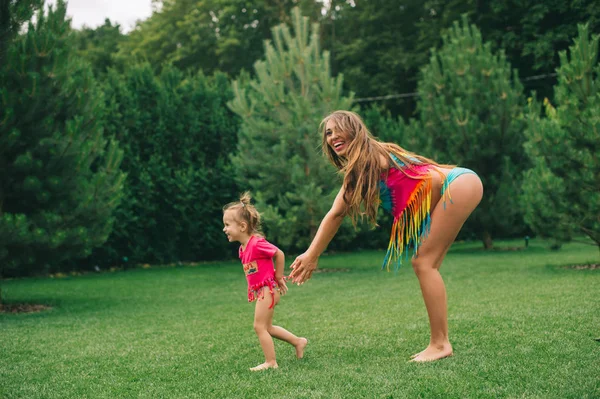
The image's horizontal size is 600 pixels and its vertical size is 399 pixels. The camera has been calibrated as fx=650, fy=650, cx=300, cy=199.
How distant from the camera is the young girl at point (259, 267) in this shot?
4703 mm

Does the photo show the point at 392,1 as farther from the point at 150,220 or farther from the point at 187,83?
the point at 150,220

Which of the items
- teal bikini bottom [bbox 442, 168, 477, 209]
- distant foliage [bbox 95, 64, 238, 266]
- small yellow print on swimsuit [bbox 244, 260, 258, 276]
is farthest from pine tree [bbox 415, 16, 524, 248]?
small yellow print on swimsuit [bbox 244, 260, 258, 276]

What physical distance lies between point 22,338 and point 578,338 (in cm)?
524

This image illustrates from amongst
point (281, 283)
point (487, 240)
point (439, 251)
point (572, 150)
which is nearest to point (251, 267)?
point (281, 283)

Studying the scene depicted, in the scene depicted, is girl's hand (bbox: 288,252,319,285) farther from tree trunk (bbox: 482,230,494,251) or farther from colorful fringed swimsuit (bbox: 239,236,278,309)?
tree trunk (bbox: 482,230,494,251)

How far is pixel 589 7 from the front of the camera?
870 inches

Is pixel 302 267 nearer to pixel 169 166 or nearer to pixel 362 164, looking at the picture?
pixel 362 164

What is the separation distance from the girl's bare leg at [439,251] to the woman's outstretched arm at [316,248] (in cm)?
62

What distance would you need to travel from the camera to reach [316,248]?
4.38 meters

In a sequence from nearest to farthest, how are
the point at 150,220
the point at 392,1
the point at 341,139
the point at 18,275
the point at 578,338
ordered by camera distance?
the point at 341,139, the point at 578,338, the point at 18,275, the point at 150,220, the point at 392,1

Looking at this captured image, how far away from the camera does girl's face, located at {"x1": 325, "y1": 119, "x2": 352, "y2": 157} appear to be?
4543 mm

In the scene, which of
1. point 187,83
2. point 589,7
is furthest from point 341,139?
point 589,7

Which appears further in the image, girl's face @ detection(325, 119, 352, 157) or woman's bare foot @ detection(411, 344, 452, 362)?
Result: girl's face @ detection(325, 119, 352, 157)

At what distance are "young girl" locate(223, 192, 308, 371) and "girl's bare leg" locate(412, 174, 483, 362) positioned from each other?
997mm
